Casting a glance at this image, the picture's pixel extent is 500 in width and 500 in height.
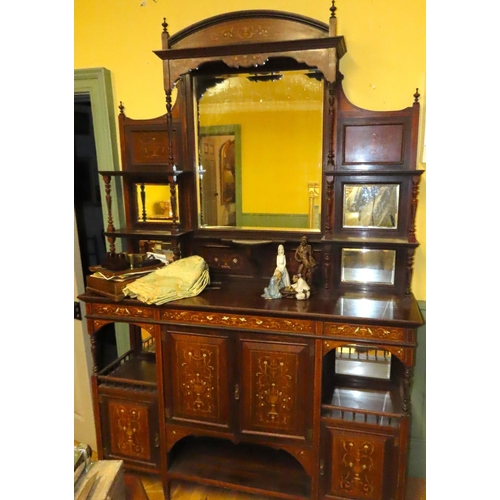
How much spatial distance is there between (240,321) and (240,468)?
783 mm

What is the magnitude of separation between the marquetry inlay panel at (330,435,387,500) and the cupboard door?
2.67 feet

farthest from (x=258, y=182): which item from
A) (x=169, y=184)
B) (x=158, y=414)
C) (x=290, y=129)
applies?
(x=158, y=414)

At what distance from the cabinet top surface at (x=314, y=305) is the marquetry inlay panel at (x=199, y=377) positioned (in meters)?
0.16

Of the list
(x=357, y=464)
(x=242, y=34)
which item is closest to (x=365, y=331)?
(x=357, y=464)

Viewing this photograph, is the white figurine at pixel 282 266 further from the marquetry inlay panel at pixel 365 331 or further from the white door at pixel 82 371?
the white door at pixel 82 371

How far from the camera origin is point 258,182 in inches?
73.0

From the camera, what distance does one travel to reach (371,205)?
5.72 feet

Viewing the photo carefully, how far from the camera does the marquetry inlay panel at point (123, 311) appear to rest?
167cm

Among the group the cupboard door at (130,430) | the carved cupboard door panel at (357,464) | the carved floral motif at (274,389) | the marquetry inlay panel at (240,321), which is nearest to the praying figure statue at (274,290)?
the marquetry inlay panel at (240,321)

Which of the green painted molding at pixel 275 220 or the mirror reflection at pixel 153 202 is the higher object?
the mirror reflection at pixel 153 202

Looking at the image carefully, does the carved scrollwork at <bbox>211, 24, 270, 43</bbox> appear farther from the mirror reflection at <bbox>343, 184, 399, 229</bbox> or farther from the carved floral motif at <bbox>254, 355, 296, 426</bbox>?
the carved floral motif at <bbox>254, 355, 296, 426</bbox>

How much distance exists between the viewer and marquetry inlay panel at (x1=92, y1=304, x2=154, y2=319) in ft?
5.47
